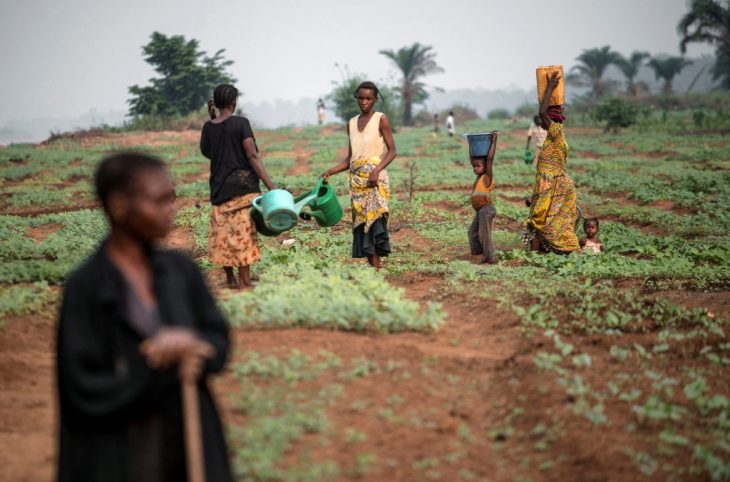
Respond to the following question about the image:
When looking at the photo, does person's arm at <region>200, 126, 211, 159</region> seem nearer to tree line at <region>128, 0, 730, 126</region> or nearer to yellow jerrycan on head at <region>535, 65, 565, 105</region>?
yellow jerrycan on head at <region>535, 65, 565, 105</region>

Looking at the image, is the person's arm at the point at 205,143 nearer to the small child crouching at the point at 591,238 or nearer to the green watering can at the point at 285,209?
the green watering can at the point at 285,209

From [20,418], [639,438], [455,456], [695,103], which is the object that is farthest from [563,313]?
[695,103]

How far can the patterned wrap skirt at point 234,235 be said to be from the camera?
659cm

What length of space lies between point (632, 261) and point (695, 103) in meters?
48.9

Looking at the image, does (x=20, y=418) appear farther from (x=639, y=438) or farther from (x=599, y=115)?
(x=599, y=115)

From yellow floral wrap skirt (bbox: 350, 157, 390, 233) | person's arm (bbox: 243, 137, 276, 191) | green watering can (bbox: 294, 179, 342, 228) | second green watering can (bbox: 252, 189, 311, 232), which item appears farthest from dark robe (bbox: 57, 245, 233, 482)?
yellow floral wrap skirt (bbox: 350, 157, 390, 233)

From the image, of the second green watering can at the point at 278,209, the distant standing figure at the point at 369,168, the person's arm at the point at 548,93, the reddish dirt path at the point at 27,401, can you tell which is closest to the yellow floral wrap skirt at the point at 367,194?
the distant standing figure at the point at 369,168

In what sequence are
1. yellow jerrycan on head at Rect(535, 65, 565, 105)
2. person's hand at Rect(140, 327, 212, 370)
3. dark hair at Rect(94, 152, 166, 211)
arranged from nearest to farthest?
person's hand at Rect(140, 327, 212, 370) → dark hair at Rect(94, 152, 166, 211) → yellow jerrycan on head at Rect(535, 65, 565, 105)

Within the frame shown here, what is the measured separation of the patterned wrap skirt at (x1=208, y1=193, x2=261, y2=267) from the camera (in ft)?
21.6

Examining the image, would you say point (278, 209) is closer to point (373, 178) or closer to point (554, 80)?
point (373, 178)

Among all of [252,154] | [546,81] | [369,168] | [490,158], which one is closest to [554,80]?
[546,81]

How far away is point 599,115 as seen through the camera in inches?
1318

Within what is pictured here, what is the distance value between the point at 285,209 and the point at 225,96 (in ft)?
3.69

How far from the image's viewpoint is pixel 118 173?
7.79 feet
